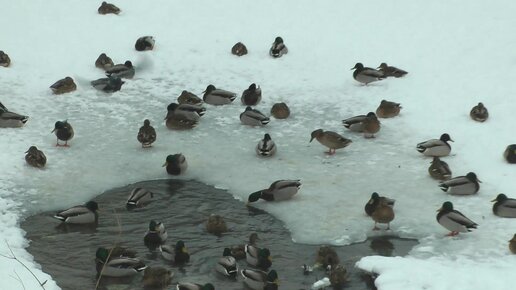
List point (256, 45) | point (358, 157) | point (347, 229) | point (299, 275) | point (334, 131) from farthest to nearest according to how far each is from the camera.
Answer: point (256, 45) → point (334, 131) → point (358, 157) → point (347, 229) → point (299, 275)

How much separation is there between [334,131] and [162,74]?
4738 mm

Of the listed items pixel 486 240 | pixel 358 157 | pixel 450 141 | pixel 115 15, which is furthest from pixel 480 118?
pixel 115 15

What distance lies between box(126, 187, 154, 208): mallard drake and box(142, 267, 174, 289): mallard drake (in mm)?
2504

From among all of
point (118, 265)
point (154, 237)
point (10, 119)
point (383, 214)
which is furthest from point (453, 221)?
point (10, 119)

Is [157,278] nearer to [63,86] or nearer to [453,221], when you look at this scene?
[453,221]

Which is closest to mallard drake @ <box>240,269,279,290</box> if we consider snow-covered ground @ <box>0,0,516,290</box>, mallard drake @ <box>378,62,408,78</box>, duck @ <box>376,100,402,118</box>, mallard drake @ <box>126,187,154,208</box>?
snow-covered ground @ <box>0,0,516,290</box>

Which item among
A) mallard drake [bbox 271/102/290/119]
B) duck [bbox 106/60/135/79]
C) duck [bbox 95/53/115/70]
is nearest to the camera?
mallard drake [bbox 271/102/290/119]

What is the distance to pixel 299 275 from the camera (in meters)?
11.9

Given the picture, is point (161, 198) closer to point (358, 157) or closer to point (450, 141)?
point (358, 157)

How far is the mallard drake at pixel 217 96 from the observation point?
59.3ft

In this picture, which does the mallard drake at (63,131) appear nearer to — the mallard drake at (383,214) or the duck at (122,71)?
the duck at (122,71)

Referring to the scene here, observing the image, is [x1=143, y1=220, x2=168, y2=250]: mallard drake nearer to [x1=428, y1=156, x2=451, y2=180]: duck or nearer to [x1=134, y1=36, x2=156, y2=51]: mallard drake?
[x1=428, y1=156, x2=451, y2=180]: duck

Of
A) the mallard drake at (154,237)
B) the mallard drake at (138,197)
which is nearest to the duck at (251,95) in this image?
the mallard drake at (138,197)

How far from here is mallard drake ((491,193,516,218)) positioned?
13164 millimetres
